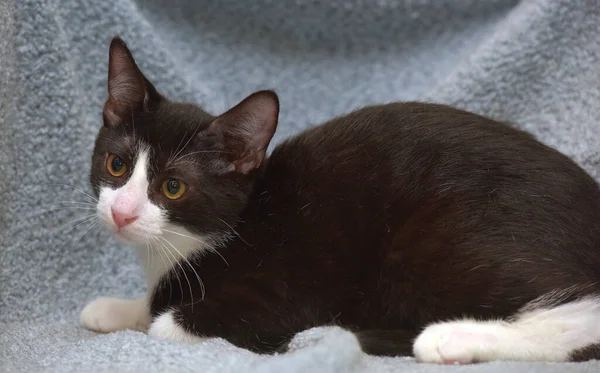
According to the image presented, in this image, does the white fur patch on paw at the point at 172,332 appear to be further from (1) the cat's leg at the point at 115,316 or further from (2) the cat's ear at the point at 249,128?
(2) the cat's ear at the point at 249,128

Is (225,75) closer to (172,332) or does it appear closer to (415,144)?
(415,144)

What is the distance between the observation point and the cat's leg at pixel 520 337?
4.12 feet

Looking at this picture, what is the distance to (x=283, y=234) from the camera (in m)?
1.51

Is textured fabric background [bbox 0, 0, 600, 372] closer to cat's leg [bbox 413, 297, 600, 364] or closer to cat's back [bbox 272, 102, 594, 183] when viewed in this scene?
cat's back [bbox 272, 102, 594, 183]

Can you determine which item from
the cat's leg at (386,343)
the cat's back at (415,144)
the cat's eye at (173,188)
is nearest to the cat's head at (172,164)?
the cat's eye at (173,188)

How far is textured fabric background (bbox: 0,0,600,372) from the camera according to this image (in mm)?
1863

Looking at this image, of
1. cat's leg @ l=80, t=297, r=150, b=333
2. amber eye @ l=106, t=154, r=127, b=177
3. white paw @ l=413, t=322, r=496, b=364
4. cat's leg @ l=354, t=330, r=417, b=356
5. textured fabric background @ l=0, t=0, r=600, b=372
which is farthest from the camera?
textured fabric background @ l=0, t=0, r=600, b=372

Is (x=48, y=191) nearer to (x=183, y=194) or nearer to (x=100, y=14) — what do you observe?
(x=100, y=14)

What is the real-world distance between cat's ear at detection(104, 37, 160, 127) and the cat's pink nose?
26 cm

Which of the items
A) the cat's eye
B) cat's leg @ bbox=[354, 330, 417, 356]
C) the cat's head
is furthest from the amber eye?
cat's leg @ bbox=[354, 330, 417, 356]

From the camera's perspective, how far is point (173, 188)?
4.83 feet

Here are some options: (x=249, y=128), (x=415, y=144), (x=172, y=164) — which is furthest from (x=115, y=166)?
(x=415, y=144)

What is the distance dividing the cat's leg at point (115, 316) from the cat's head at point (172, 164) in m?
0.26

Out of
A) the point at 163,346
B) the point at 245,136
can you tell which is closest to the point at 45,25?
the point at 245,136
